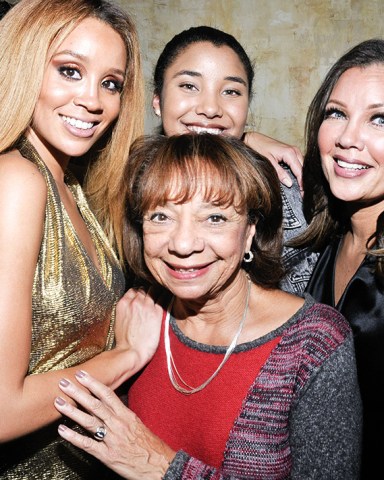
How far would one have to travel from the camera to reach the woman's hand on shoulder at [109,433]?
60.2 inches

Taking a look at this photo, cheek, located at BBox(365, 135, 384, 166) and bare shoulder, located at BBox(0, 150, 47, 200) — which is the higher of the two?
cheek, located at BBox(365, 135, 384, 166)

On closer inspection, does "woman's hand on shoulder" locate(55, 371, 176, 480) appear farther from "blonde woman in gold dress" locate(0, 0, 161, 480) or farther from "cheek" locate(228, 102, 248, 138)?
"cheek" locate(228, 102, 248, 138)

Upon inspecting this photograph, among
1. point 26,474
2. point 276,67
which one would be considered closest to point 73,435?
point 26,474

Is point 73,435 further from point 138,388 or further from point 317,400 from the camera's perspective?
point 317,400

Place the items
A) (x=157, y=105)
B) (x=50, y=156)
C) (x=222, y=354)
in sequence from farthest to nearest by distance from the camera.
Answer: (x=157, y=105) < (x=50, y=156) < (x=222, y=354)

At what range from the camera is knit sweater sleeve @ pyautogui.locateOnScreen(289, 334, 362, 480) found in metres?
1.51

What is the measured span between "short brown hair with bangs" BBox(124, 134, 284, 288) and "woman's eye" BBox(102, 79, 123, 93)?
218mm

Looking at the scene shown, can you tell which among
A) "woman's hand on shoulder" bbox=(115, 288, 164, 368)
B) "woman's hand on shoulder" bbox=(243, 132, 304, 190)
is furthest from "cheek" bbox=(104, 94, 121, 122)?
"woman's hand on shoulder" bbox=(243, 132, 304, 190)

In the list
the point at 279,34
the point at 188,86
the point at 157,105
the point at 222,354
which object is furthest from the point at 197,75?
the point at 279,34

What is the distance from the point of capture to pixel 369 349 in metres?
1.90

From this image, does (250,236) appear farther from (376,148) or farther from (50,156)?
(50,156)

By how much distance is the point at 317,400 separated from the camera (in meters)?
1.52

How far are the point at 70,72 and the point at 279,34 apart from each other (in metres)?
3.18

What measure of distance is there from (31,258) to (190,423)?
69 centimetres
